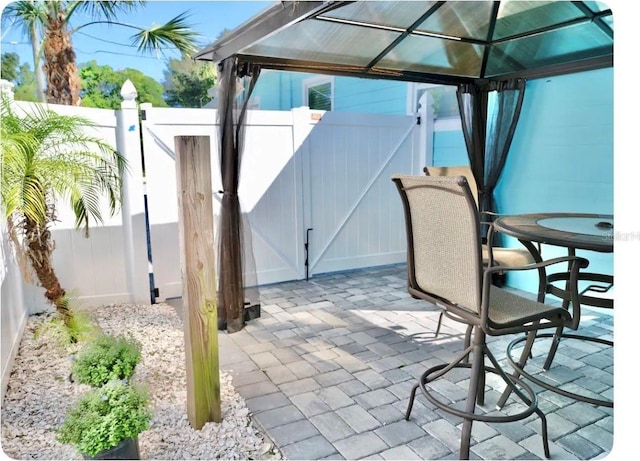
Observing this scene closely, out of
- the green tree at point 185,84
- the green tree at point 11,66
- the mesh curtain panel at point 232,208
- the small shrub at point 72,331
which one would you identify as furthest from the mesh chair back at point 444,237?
the green tree at point 185,84

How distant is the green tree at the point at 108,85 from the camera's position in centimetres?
1088

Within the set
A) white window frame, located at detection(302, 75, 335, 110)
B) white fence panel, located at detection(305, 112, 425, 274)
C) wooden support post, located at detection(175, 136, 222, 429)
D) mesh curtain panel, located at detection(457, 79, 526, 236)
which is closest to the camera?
wooden support post, located at detection(175, 136, 222, 429)

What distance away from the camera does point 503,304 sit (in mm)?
2104

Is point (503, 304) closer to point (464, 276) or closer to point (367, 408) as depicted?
point (464, 276)

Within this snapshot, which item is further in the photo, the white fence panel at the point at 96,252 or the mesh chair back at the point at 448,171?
the mesh chair back at the point at 448,171

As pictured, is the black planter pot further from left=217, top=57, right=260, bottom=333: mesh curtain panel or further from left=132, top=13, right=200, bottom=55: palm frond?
left=132, top=13, right=200, bottom=55: palm frond

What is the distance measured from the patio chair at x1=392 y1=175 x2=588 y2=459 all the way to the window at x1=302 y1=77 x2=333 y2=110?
5837 mm

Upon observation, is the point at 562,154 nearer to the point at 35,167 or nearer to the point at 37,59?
the point at 35,167

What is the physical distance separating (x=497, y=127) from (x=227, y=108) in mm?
2583

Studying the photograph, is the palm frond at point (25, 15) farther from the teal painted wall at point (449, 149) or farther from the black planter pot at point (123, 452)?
the black planter pot at point (123, 452)

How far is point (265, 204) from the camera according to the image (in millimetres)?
4641

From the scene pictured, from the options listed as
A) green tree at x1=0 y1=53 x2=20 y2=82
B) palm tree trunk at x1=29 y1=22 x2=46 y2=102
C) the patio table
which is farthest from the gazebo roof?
green tree at x1=0 y1=53 x2=20 y2=82

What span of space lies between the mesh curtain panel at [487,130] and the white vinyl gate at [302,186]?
34.5 inches

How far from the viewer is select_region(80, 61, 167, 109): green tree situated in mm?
10875
